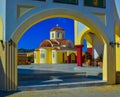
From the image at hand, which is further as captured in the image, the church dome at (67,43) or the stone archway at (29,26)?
the church dome at (67,43)

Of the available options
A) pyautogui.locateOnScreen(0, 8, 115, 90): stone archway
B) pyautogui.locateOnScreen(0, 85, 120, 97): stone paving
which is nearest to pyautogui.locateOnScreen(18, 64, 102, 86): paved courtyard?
pyautogui.locateOnScreen(0, 8, 115, 90): stone archway

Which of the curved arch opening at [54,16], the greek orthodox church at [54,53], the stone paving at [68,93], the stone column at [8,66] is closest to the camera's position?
the stone paving at [68,93]

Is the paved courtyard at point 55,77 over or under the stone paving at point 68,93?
over

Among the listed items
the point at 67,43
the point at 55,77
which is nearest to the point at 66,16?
the point at 55,77

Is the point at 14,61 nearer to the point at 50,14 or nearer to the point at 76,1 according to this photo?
the point at 50,14

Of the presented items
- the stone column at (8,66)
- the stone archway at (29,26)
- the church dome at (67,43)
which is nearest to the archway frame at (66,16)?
the stone archway at (29,26)

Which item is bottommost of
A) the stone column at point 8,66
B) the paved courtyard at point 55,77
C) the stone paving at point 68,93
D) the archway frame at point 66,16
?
the stone paving at point 68,93

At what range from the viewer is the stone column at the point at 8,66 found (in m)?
12.2

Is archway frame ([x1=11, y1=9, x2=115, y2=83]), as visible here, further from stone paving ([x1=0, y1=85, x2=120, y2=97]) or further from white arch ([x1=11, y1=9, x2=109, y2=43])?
stone paving ([x1=0, y1=85, x2=120, y2=97])

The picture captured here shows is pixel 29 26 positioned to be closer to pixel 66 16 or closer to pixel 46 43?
pixel 66 16

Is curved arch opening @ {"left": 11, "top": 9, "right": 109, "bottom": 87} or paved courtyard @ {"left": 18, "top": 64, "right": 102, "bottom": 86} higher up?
curved arch opening @ {"left": 11, "top": 9, "right": 109, "bottom": 87}

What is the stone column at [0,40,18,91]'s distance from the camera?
40.0 ft

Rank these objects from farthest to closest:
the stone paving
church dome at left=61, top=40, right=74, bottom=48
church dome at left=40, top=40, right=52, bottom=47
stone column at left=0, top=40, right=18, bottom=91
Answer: church dome at left=61, top=40, right=74, bottom=48, church dome at left=40, top=40, right=52, bottom=47, stone column at left=0, top=40, right=18, bottom=91, the stone paving

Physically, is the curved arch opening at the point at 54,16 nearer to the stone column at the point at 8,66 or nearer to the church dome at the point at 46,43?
the stone column at the point at 8,66
